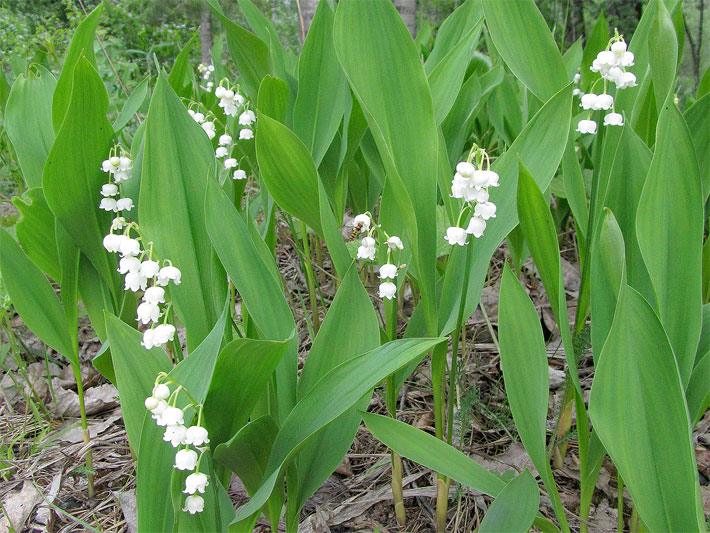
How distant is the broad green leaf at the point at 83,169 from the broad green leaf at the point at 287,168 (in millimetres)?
406

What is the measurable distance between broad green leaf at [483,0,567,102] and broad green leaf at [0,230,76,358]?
52.6 inches

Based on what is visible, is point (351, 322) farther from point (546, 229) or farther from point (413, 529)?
point (413, 529)

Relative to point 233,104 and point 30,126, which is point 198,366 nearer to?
point 30,126

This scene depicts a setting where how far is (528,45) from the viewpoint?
148cm

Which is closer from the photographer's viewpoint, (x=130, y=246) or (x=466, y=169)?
(x=466, y=169)

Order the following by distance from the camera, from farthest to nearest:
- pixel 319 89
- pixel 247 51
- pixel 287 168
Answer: pixel 247 51
pixel 319 89
pixel 287 168

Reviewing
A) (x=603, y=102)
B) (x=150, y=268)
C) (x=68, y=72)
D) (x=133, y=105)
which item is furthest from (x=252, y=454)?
(x=133, y=105)

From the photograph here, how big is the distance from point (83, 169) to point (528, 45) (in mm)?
1155

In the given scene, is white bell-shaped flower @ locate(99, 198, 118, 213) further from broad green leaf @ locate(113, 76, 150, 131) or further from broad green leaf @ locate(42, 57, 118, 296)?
broad green leaf @ locate(113, 76, 150, 131)

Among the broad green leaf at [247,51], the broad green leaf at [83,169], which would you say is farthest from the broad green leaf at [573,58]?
the broad green leaf at [83,169]

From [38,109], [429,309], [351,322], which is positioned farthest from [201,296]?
[38,109]

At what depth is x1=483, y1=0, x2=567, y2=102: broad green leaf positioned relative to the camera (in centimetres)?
145

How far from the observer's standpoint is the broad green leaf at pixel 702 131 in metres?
1.43

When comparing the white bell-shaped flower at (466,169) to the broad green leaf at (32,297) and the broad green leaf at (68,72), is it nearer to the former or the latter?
the broad green leaf at (68,72)
